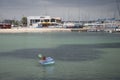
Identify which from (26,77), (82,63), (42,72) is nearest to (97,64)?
(82,63)

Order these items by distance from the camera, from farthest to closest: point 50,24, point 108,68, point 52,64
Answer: point 50,24, point 52,64, point 108,68

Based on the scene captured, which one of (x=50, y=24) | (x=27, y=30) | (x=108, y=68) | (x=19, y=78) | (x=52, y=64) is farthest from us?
(x=50, y=24)

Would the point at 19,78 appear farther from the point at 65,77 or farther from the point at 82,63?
the point at 82,63

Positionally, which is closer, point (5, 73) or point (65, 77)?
point (65, 77)

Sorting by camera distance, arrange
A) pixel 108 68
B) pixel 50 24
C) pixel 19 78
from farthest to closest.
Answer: pixel 50 24 < pixel 108 68 < pixel 19 78

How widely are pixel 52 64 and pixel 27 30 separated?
131250 millimetres

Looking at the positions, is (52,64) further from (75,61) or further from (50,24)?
(50,24)

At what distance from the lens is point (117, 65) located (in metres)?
34.6

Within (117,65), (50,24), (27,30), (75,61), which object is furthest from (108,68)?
(50,24)

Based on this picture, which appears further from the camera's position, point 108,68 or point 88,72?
point 108,68

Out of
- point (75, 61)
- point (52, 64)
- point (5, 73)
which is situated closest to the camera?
point (5, 73)

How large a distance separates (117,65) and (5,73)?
12.4 m

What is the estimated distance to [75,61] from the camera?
37.9 metres

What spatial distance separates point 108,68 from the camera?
3275 centimetres
